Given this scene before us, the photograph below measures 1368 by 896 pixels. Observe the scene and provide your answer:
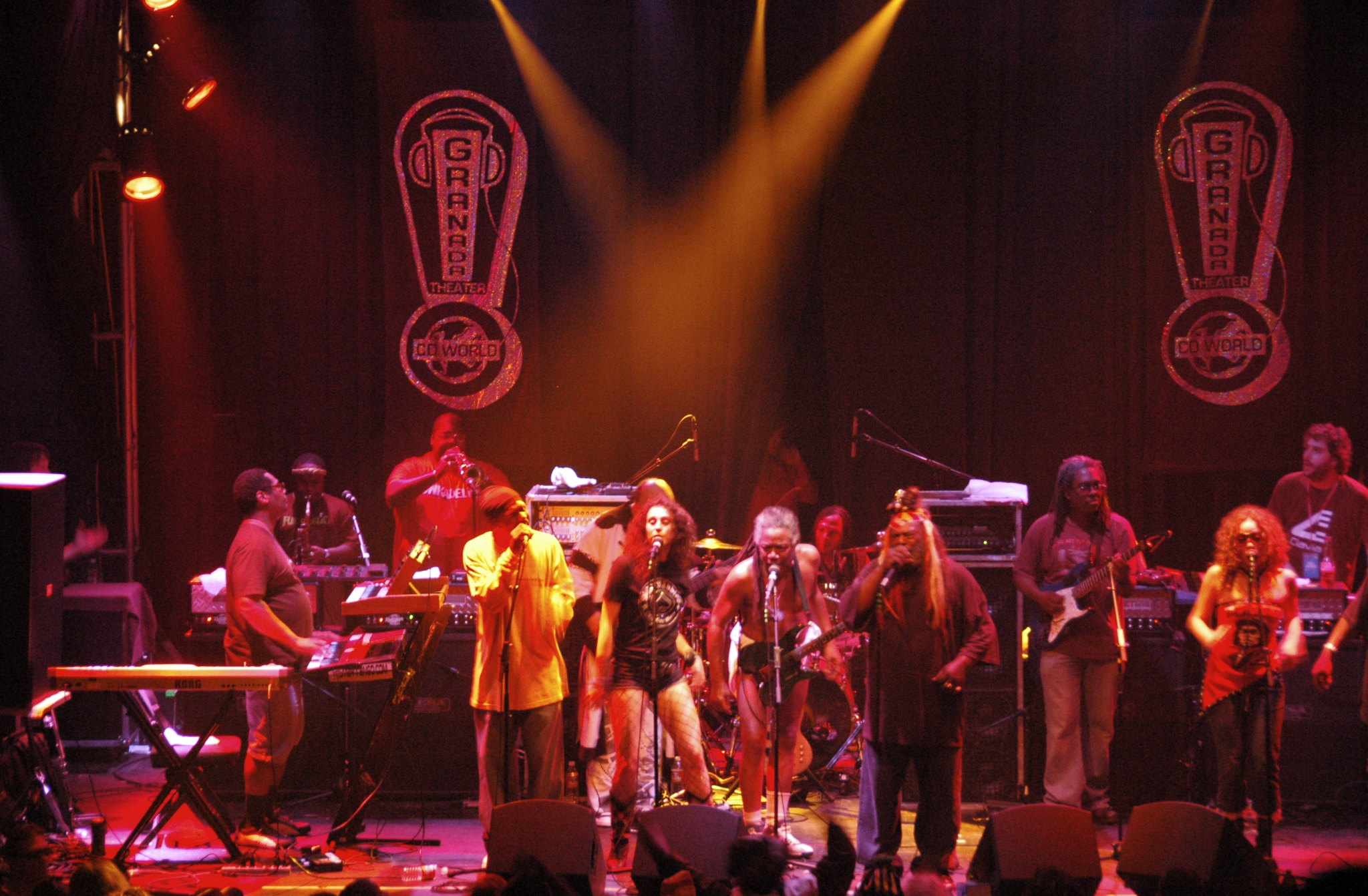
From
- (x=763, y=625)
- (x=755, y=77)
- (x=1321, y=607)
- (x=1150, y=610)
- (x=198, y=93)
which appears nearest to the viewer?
(x=763, y=625)

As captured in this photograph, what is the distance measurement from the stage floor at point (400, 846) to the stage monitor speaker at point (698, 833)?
4.08 feet

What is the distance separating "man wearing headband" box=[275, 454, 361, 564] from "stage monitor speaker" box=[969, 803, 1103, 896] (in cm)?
593

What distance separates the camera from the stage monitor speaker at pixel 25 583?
5043 mm

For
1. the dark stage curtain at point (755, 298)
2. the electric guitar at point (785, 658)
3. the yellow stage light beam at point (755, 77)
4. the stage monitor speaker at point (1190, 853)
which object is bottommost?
the stage monitor speaker at point (1190, 853)

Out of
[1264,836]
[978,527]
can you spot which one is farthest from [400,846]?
[1264,836]

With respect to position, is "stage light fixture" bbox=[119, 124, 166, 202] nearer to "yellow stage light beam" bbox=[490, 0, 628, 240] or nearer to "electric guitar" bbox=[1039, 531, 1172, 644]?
"yellow stage light beam" bbox=[490, 0, 628, 240]

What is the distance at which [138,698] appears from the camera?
6.60 meters

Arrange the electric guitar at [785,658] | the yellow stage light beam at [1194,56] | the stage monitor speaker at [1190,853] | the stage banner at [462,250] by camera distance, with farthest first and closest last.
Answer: the stage banner at [462,250]
the yellow stage light beam at [1194,56]
the electric guitar at [785,658]
the stage monitor speaker at [1190,853]

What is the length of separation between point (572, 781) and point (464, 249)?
4521 mm

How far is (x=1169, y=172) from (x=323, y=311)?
275 inches

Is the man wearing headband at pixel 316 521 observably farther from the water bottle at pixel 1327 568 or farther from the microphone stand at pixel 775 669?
the water bottle at pixel 1327 568

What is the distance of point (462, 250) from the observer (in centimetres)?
1039

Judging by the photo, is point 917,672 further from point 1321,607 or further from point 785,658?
point 1321,607

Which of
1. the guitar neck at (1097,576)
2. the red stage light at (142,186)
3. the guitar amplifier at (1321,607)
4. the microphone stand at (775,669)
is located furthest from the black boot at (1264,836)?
the red stage light at (142,186)
